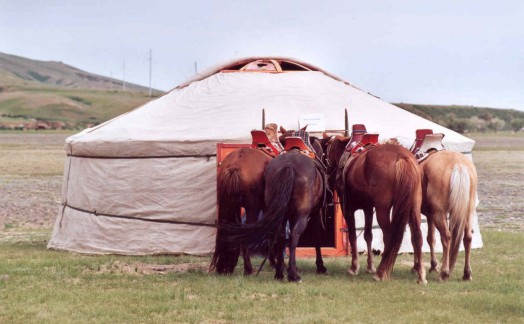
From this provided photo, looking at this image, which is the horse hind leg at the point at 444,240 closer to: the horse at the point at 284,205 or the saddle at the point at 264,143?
the horse at the point at 284,205

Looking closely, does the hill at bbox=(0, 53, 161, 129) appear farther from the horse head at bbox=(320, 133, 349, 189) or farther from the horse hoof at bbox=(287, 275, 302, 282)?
the horse hoof at bbox=(287, 275, 302, 282)

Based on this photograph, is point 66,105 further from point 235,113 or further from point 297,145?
point 297,145

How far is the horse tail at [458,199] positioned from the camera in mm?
7367

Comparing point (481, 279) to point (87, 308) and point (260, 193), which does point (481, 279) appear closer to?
point (260, 193)

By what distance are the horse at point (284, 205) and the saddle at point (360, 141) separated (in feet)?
2.27

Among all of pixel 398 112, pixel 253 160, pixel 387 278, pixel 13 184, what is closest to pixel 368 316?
pixel 387 278

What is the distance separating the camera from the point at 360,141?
800cm

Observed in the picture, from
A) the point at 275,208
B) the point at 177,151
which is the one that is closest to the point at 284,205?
the point at 275,208

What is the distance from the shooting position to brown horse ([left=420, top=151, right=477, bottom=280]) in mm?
7387

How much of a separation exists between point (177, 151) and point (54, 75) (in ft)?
553

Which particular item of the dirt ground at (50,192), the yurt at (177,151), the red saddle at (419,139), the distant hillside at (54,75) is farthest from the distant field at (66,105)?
the red saddle at (419,139)

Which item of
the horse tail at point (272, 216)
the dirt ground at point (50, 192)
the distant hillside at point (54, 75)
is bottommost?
→ the dirt ground at point (50, 192)

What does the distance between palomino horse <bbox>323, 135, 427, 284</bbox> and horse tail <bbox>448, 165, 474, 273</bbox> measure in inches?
12.8

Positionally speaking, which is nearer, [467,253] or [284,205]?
[284,205]
